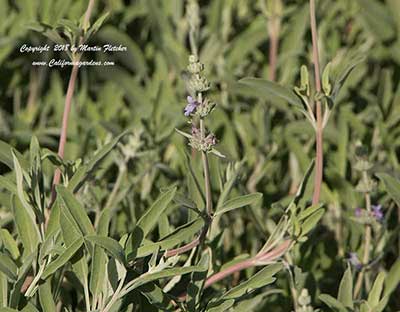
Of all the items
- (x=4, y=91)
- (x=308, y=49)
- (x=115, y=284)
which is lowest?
(x=115, y=284)

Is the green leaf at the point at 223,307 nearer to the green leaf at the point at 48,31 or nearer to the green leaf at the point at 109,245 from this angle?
the green leaf at the point at 109,245

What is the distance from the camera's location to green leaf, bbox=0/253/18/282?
1252mm

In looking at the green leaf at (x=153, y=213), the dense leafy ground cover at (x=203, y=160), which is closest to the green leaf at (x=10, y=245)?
the dense leafy ground cover at (x=203, y=160)

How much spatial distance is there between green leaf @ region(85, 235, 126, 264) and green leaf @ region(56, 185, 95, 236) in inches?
3.7

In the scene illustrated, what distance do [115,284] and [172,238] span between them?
0.14 metres

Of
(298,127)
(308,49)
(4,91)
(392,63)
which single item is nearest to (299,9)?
(308,49)

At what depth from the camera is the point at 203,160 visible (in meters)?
Answer: 1.29

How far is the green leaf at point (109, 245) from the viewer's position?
1.16 m

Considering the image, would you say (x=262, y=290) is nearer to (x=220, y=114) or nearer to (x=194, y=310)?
(x=194, y=310)

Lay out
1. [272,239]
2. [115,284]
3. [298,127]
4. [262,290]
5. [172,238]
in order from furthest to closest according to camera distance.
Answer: [298,127] → [262,290] → [272,239] → [172,238] → [115,284]

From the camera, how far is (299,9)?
8.34 ft

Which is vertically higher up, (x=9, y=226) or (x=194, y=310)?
(x=9, y=226)

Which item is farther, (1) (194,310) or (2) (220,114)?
(2) (220,114)

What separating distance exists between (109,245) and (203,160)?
0.68 feet
